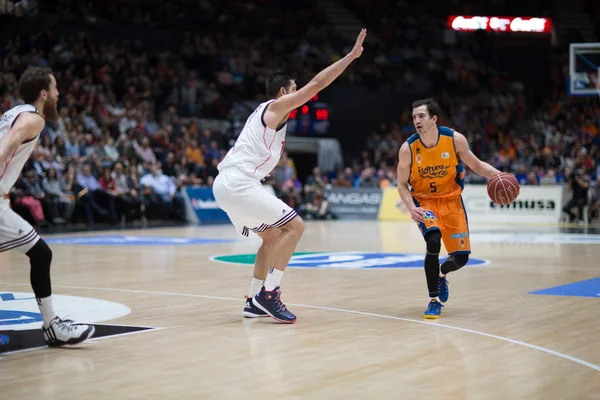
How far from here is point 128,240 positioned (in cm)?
1625

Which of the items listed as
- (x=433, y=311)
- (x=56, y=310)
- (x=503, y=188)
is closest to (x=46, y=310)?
(x=56, y=310)

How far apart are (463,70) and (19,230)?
27.2m

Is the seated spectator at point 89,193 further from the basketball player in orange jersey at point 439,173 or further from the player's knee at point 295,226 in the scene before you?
the player's knee at point 295,226

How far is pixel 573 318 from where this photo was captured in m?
6.86

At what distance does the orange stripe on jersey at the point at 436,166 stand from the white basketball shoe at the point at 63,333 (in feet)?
10.5

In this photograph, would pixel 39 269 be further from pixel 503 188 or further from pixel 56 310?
pixel 503 188

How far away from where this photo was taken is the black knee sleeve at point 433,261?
7117mm

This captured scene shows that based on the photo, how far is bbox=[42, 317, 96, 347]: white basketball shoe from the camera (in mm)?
5605

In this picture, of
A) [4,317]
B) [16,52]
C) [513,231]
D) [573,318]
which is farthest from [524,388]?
[16,52]

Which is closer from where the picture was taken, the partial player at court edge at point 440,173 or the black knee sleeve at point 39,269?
the black knee sleeve at point 39,269

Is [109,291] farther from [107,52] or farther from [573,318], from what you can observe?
[107,52]

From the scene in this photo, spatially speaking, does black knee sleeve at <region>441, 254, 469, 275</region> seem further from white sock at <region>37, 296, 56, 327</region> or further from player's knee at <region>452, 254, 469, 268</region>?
white sock at <region>37, 296, 56, 327</region>

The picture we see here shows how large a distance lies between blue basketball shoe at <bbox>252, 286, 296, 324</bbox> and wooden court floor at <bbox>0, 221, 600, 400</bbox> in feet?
0.33

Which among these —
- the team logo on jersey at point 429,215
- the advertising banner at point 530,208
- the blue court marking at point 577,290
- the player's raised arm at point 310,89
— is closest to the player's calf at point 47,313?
the player's raised arm at point 310,89
